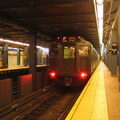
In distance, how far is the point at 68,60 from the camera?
1028 cm

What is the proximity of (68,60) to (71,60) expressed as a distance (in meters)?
0.18

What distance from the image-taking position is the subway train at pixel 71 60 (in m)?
10.0

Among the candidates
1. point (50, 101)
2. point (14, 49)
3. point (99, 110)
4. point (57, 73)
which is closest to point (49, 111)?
point (50, 101)

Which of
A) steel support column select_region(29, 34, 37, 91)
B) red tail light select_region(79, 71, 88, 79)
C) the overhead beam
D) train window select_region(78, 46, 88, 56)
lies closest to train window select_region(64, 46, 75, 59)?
train window select_region(78, 46, 88, 56)

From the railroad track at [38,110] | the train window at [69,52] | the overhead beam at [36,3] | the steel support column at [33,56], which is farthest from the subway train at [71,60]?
the overhead beam at [36,3]

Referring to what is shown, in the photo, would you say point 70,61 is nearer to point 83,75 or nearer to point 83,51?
point 83,51

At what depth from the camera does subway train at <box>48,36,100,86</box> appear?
1005 cm

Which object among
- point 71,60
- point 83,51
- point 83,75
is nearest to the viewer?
point 83,75

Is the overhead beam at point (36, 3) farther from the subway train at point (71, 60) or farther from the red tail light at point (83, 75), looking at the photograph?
the red tail light at point (83, 75)

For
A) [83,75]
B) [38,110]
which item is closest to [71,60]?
[83,75]

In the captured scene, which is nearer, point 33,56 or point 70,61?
point 33,56

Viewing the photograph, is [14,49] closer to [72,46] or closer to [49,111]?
[72,46]

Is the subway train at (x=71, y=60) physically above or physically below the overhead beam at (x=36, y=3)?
below

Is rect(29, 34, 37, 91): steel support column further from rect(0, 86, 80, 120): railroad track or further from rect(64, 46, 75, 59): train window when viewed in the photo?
rect(64, 46, 75, 59): train window
